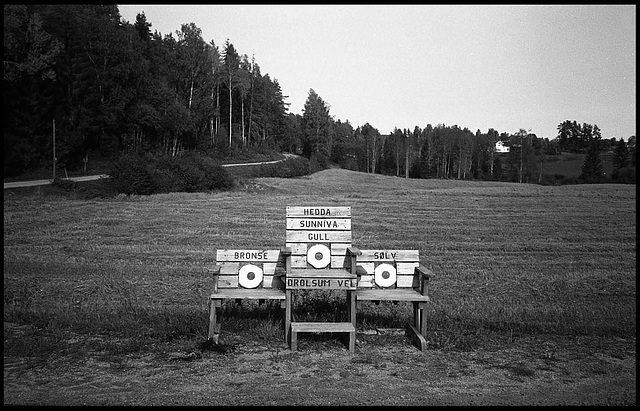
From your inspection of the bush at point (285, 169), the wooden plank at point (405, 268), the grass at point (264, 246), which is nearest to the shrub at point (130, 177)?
the grass at point (264, 246)

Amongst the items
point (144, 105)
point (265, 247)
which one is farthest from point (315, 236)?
point (144, 105)

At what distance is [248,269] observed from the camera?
7957 millimetres

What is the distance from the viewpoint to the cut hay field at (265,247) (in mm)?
7809

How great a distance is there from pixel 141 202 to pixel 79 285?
64.9 feet

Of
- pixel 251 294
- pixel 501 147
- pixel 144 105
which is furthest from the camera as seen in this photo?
pixel 501 147

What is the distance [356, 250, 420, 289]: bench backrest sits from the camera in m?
8.04

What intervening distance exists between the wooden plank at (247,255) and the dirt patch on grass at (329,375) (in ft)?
3.83

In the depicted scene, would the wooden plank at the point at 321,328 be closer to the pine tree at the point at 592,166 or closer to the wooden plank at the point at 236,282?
the wooden plank at the point at 236,282

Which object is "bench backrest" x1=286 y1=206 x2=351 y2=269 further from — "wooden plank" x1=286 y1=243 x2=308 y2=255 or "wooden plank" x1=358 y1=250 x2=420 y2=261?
"wooden plank" x1=358 y1=250 x2=420 y2=261

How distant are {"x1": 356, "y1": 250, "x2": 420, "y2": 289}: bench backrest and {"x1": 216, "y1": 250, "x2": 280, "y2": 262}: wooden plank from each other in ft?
3.89

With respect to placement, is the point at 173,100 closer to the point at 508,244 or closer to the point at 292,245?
the point at 508,244

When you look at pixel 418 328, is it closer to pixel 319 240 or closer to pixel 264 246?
pixel 319 240

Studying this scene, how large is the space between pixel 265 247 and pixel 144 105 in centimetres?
3983

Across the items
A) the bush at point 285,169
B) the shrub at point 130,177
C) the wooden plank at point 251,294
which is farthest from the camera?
the bush at point 285,169
